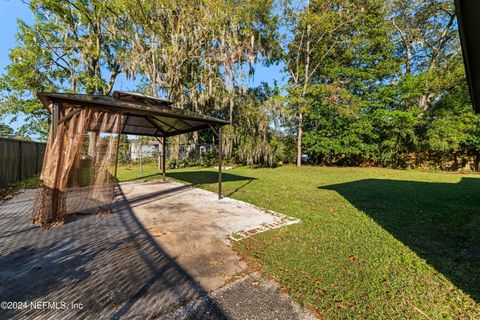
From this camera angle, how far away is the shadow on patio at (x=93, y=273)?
1.55 metres

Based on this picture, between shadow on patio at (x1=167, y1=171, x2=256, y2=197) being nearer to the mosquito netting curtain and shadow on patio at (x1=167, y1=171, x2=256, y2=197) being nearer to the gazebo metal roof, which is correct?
the gazebo metal roof

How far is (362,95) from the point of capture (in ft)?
46.8

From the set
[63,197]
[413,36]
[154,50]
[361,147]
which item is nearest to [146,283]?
[63,197]

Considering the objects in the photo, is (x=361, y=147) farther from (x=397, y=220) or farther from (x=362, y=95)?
(x=397, y=220)

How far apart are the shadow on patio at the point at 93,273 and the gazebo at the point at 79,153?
0.53m

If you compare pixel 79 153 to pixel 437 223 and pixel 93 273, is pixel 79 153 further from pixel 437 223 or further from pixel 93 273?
pixel 437 223

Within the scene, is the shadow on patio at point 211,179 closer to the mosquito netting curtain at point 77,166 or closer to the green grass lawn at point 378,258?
the green grass lawn at point 378,258

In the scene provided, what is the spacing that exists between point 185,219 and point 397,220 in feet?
12.1

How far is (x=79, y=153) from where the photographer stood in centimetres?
345

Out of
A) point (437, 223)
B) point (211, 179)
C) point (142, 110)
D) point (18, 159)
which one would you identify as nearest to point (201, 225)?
point (142, 110)

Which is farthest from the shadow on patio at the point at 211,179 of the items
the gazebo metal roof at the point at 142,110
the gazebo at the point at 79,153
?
the gazebo at the point at 79,153

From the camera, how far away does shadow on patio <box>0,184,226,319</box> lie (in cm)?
155

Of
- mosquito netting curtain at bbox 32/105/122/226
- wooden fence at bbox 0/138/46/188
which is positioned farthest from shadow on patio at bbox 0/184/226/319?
wooden fence at bbox 0/138/46/188

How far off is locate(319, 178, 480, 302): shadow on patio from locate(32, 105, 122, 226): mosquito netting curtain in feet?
16.2
